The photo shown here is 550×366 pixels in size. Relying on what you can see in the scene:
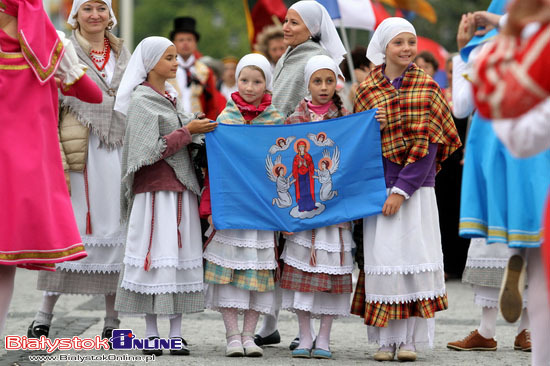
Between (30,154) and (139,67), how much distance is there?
1.40m

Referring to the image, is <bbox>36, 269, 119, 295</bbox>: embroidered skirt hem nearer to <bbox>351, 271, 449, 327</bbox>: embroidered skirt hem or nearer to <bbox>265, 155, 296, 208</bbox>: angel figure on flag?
<bbox>265, 155, 296, 208</bbox>: angel figure on flag

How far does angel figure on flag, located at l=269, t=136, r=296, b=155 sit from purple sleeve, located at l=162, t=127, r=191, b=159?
21.8 inches

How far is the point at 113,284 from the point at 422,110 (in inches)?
95.6

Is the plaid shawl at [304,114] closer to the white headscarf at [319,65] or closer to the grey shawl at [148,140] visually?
the white headscarf at [319,65]

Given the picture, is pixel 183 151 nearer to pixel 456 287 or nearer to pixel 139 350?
pixel 139 350

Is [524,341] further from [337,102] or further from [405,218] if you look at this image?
[337,102]

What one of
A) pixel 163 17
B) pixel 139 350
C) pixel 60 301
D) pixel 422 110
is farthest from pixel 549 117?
pixel 163 17

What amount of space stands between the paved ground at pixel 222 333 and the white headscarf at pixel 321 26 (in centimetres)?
209

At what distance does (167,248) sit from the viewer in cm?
613

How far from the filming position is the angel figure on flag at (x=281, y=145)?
6277 mm

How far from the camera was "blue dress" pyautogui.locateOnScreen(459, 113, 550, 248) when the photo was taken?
455cm

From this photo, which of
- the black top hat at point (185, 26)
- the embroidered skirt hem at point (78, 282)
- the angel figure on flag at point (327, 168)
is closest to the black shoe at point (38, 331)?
the embroidered skirt hem at point (78, 282)

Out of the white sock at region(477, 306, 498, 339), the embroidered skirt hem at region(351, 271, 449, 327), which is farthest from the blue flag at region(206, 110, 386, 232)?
the white sock at region(477, 306, 498, 339)

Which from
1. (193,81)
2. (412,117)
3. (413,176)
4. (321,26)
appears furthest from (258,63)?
(193,81)
